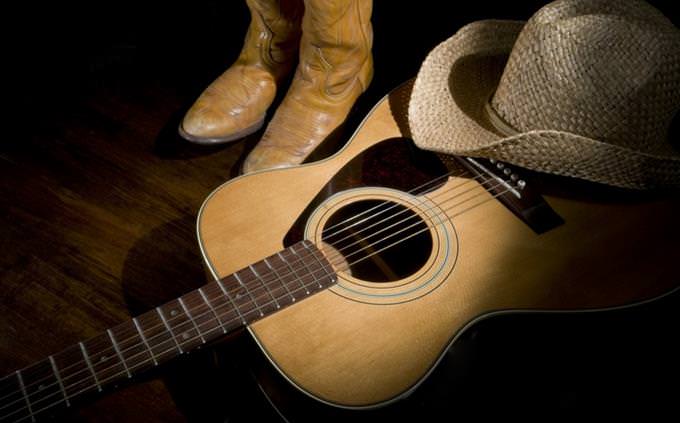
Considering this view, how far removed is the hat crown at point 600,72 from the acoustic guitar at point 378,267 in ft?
0.48

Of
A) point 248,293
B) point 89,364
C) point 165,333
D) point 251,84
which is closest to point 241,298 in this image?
point 248,293

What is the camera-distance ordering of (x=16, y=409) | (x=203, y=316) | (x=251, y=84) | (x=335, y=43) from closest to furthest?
(x=16, y=409) → (x=203, y=316) → (x=335, y=43) → (x=251, y=84)

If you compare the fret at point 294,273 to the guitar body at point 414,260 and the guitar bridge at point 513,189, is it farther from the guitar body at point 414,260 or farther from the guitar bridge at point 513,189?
the guitar bridge at point 513,189

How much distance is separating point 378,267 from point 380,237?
0.10 metres

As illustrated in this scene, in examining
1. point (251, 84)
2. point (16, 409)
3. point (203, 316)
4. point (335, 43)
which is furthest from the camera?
point (251, 84)

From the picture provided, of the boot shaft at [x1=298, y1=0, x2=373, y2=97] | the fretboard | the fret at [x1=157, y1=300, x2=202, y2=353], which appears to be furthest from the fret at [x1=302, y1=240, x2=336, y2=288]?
the boot shaft at [x1=298, y1=0, x2=373, y2=97]

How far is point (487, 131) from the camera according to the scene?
980 mm

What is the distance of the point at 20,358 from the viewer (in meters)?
0.96

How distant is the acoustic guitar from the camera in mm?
712

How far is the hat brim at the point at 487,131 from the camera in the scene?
82cm

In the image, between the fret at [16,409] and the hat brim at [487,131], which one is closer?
the fret at [16,409]

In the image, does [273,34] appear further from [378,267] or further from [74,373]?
[74,373]

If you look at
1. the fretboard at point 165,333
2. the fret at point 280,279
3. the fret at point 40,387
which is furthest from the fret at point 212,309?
the fret at point 40,387

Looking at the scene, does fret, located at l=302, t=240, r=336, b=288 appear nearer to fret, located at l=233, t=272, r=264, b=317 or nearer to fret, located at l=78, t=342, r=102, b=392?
Result: fret, located at l=233, t=272, r=264, b=317
